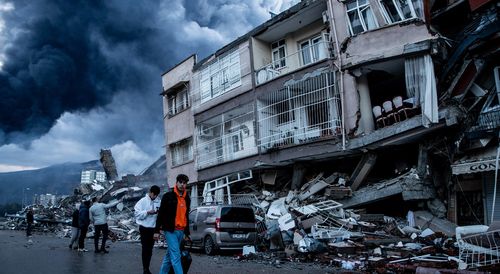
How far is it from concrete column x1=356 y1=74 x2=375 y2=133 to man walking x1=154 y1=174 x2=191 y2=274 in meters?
11.0

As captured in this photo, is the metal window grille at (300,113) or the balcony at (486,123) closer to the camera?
the balcony at (486,123)

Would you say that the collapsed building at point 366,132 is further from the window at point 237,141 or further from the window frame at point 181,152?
the window frame at point 181,152

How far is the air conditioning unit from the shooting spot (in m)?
24.7

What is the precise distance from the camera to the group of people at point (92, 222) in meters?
13.0

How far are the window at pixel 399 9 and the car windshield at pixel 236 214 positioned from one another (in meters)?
9.00

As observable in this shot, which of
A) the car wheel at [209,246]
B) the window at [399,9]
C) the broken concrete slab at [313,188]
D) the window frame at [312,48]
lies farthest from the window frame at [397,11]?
the car wheel at [209,246]

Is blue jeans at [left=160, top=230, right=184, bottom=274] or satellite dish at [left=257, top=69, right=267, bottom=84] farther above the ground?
satellite dish at [left=257, top=69, right=267, bottom=84]

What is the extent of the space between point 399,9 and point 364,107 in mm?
3943

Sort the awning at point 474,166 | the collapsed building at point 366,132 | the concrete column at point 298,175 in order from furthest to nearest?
the concrete column at point 298,175, the collapsed building at point 366,132, the awning at point 474,166

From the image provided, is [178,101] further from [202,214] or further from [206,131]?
[202,214]

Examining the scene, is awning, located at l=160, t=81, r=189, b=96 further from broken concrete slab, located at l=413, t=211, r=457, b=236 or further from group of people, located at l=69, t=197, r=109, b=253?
broken concrete slab, located at l=413, t=211, r=457, b=236

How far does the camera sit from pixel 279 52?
70.6 feet

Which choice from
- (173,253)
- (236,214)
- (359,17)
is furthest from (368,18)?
(173,253)

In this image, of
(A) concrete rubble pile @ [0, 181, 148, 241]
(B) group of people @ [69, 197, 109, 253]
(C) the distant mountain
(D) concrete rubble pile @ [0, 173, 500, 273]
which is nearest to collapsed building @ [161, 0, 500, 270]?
(D) concrete rubble pile @ [0, 173, 500, 273]
